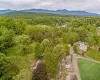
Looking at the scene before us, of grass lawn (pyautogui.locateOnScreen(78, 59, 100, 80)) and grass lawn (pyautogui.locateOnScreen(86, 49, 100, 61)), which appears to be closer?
grass lawn (pyautogui.locateOnScreen(78, 59, 100, 80))

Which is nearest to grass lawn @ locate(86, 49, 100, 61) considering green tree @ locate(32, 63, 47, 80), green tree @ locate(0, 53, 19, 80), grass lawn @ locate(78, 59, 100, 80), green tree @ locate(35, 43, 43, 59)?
grass lawn @ locate(78, 59, 100, 80)

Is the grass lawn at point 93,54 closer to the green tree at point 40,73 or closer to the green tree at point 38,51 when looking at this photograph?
the green tree at point 38,51

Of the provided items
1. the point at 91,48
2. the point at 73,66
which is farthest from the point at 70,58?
the point at 91,48

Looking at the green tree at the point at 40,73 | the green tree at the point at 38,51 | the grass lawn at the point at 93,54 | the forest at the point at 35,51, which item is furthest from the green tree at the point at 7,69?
the grass lawn at the point at 93,54

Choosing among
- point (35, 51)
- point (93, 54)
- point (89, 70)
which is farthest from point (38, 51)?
point (93, 54)

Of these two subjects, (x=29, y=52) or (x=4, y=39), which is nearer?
(x=29, y=52)

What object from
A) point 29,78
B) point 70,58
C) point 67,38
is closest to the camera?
point 29,78

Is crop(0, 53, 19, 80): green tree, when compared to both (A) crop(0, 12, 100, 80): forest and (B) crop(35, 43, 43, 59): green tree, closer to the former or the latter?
(A) crop(0, 12, 100, 80): forest

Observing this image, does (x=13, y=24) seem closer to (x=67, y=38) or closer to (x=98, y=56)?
(x=67, y=38)

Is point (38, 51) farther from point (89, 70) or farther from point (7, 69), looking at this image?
point (89, 70)
